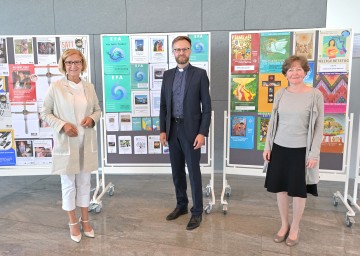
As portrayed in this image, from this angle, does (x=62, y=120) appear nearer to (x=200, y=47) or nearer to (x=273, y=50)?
(x=200, y=47)

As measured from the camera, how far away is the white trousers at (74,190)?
2.45 m

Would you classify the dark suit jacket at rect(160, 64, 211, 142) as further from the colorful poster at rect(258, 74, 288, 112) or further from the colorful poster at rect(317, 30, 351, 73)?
the colorful poster at rect(317, 30, 351, 73)

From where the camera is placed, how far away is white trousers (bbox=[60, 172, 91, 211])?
2445mm

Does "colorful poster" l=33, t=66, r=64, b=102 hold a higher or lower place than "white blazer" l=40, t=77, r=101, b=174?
higher

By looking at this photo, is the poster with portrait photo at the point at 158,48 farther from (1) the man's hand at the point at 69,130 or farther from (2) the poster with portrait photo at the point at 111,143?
(1) the man's hand at the point at 69,130

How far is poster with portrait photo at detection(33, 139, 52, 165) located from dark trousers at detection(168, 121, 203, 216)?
1.48 m

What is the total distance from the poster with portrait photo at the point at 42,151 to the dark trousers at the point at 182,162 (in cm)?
148

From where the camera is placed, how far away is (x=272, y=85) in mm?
3146

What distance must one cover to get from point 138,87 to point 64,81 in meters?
1.08

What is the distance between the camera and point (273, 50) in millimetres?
3098

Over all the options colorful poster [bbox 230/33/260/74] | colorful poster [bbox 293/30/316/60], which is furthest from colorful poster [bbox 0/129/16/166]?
colorful poster [bbox 293/30/316/60]

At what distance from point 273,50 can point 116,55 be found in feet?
5.36

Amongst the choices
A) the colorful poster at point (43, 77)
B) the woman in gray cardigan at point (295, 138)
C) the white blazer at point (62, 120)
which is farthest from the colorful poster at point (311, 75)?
the colorful poster at point (43, 77)

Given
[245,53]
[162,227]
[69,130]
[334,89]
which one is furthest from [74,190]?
[334,89]
